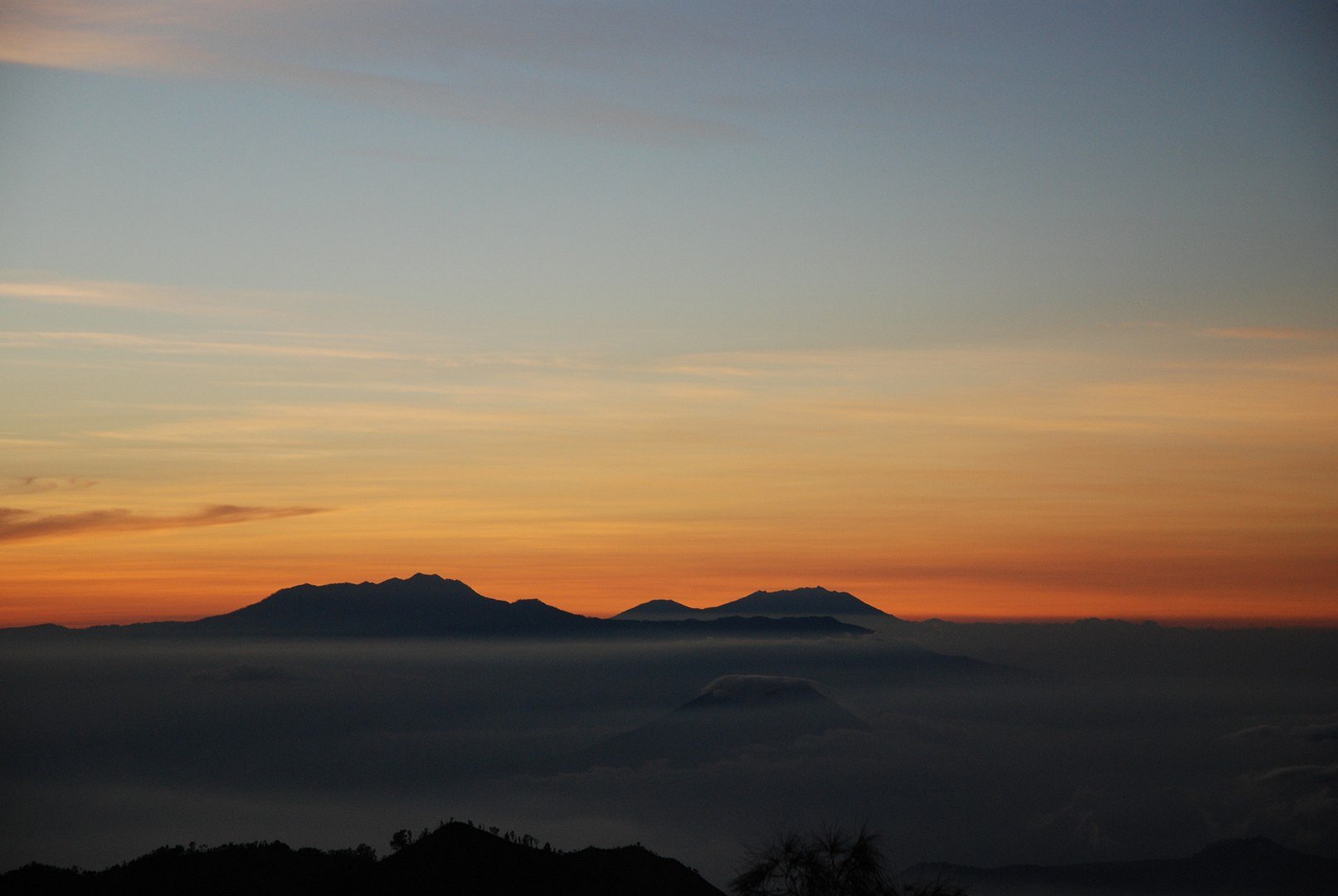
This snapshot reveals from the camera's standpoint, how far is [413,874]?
2333 inches

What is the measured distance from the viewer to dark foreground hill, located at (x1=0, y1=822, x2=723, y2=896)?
5872 centimetres

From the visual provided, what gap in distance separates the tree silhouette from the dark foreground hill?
1699 centimetres

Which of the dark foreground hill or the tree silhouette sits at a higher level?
the tree silhouette

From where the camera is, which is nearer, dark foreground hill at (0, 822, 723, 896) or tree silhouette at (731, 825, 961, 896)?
tree silhouette at (731, 825, 961, 896)

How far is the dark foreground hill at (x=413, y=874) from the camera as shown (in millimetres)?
58719

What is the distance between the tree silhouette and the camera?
42.9 meters

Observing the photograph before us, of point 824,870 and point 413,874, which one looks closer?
point 824,870

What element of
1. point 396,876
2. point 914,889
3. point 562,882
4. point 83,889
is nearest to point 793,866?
point 914,889

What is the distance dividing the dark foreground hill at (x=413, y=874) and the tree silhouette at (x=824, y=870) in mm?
16985

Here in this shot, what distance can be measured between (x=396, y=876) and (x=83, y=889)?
17524 mm

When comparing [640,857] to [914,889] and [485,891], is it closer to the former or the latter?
[485,891]

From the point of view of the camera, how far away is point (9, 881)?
61688 mm

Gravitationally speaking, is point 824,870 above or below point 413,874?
above

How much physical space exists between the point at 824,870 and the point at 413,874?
2543 cm
